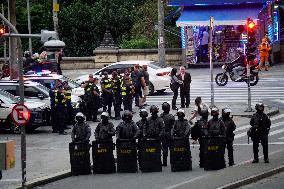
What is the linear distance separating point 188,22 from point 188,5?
145 cm

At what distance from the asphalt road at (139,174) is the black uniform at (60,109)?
0.40 meters

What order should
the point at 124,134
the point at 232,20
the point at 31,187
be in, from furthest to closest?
the point at 232,20, the point at 124,134, the point at 31,187

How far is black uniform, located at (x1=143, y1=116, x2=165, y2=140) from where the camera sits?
81.7 feet

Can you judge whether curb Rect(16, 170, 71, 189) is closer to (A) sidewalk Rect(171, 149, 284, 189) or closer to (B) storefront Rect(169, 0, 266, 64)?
(A) sidewalk Rect(171, 149, 284, 189)

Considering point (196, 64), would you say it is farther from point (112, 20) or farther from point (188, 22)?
point (112, 20)

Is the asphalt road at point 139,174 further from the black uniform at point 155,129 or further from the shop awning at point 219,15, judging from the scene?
the shop awning at point 219,15

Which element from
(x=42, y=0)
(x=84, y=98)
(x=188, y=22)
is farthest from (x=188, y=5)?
(x=84, y=98)

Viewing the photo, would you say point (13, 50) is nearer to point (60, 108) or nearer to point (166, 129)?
point (60, 108)

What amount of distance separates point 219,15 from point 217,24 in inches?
33.6

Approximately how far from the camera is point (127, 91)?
34.8 metres

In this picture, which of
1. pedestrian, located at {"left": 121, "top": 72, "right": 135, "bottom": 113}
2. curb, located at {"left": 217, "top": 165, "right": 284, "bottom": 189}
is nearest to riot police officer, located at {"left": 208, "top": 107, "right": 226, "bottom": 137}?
curb, located at {"left": 217, "top": 165, "right": 284, "bottom": 189}

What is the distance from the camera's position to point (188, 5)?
52.0m

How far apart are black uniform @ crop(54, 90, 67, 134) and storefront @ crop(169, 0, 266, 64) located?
19841mm

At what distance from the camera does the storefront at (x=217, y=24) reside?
50875 millimetres
